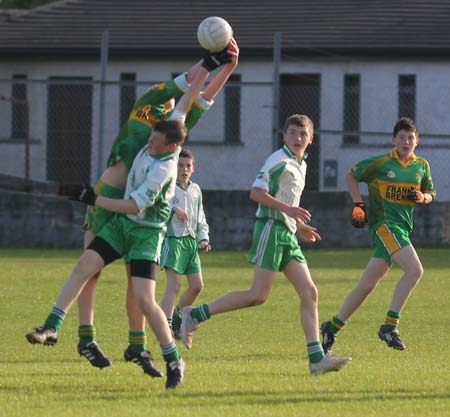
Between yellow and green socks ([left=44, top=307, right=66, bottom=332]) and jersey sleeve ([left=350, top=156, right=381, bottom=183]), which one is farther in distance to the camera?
jersey sleeve ([left=350, top=156, right=381, bottom=183])

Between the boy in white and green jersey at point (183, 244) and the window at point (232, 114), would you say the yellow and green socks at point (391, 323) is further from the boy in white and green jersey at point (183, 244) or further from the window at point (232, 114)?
the window at point (232, 114)

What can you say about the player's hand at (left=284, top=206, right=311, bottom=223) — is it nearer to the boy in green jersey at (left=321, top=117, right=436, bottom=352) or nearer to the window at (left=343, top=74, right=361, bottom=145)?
the boy in green jersey at (left=321, top=117, right=436, bottom=352)

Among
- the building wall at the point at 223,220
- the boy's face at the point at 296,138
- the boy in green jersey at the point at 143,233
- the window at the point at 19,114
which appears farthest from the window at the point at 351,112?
the boy in green jersey at the point at 143,233

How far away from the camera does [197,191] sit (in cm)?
1283

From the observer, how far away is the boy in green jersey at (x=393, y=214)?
11.8m

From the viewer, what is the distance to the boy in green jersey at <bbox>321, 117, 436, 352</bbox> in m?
11.8

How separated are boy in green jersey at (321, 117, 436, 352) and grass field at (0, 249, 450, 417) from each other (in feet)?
1.27

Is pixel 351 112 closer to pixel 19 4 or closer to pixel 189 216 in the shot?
Result: pixel 19 4

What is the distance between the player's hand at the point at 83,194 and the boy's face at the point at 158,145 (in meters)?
0.50

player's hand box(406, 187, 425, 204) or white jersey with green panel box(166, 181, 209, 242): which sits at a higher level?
player's hand box(406, 187, 425, 204)

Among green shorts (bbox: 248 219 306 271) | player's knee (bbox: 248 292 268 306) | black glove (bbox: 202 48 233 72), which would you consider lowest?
player's knee (bbox: 248 292 268 306)

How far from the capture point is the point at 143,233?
9.12 metres

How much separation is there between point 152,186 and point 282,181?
1453 millimetres

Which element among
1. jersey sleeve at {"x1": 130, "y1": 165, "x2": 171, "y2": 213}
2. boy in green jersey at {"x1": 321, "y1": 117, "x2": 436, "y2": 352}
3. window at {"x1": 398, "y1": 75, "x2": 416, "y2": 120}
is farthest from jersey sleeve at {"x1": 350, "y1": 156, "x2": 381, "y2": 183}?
window at {"x1": 398, "y1": 75, "x2": 416, "y2": 120}
